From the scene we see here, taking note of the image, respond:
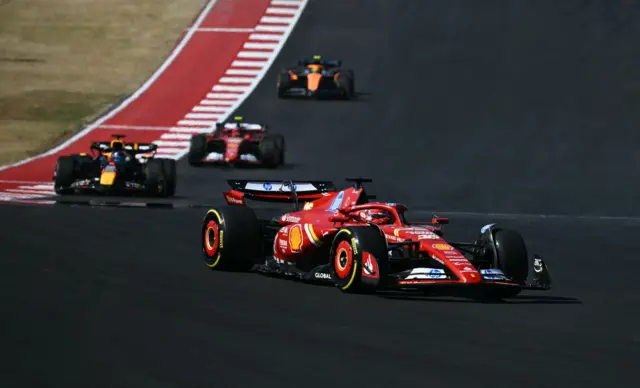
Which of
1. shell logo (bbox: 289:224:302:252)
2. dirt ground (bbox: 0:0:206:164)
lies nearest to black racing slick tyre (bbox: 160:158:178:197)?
dirt ground (bbox: 0:0:206:164)

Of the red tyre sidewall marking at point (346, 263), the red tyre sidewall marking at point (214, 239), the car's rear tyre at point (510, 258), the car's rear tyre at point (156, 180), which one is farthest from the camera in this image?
the car's rear tyre at point (156, 180)

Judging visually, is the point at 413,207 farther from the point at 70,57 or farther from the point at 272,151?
the point at 70,57

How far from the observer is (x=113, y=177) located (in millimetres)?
27922

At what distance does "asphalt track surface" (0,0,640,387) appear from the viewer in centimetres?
975

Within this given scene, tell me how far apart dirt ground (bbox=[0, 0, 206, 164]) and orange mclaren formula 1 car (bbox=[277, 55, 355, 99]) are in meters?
5.78

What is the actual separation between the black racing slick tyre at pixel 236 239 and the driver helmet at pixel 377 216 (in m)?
1.49

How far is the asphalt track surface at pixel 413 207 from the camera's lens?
975 centimetres

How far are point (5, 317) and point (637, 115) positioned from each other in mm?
31147

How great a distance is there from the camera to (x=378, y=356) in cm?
1011

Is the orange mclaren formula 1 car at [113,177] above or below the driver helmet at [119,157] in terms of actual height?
below

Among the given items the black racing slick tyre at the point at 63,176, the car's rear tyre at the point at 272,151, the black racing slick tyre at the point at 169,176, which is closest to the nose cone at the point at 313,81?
the car's rear tyre at the point at 272,151

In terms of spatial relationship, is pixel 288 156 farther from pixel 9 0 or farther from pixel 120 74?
pixel 9 0

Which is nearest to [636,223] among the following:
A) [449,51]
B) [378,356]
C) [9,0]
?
[378,356]

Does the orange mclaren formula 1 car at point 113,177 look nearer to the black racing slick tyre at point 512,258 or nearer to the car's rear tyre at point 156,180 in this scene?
the car's rear tyre at point 156,180
